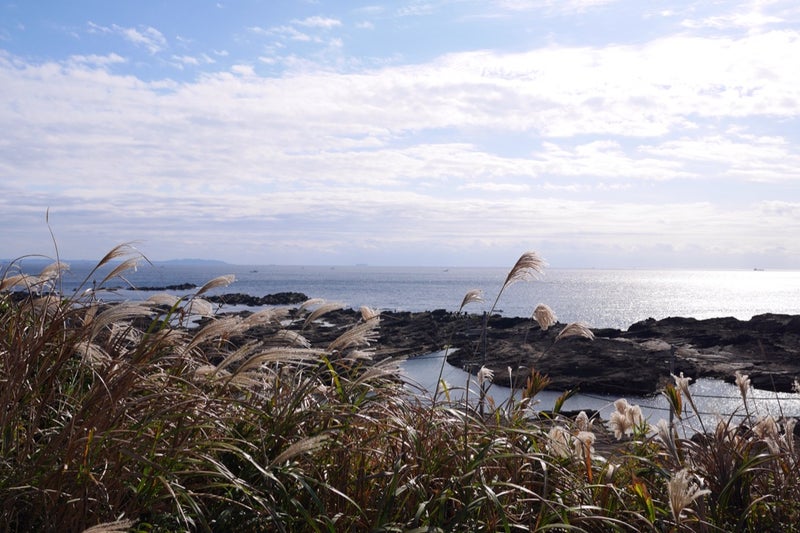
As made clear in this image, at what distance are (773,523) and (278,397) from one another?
2270 millimetres

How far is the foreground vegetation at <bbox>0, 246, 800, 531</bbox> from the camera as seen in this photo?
2.49 m

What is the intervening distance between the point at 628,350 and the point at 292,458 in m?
24.1

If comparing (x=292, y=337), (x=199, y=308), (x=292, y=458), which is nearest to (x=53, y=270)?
(x=199, y=308)

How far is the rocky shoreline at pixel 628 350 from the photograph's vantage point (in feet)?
68.5

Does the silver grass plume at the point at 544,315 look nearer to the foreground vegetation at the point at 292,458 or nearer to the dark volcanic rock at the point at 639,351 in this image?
the foreground vegetation at the point at 292,458

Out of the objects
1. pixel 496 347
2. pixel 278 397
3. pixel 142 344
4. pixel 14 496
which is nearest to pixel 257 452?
pixel 278 397

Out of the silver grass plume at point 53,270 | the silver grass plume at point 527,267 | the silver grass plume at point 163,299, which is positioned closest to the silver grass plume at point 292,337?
the silver grass plume at point 163,299

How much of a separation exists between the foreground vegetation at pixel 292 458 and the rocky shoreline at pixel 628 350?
12.5 m

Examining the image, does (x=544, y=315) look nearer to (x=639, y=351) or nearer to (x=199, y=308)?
(x=199, y=308)

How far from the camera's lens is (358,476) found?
2.90 metres

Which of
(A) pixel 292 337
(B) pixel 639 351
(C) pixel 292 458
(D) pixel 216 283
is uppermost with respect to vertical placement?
(D) pixel 216 283

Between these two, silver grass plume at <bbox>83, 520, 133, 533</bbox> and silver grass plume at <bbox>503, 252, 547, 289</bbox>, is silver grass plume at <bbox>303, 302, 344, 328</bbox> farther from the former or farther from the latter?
silver grass plume at <bbox>83, 520, 133, 533</bbox>

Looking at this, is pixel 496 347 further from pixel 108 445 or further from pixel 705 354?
pixel 108 445

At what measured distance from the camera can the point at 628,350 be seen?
25.3m
